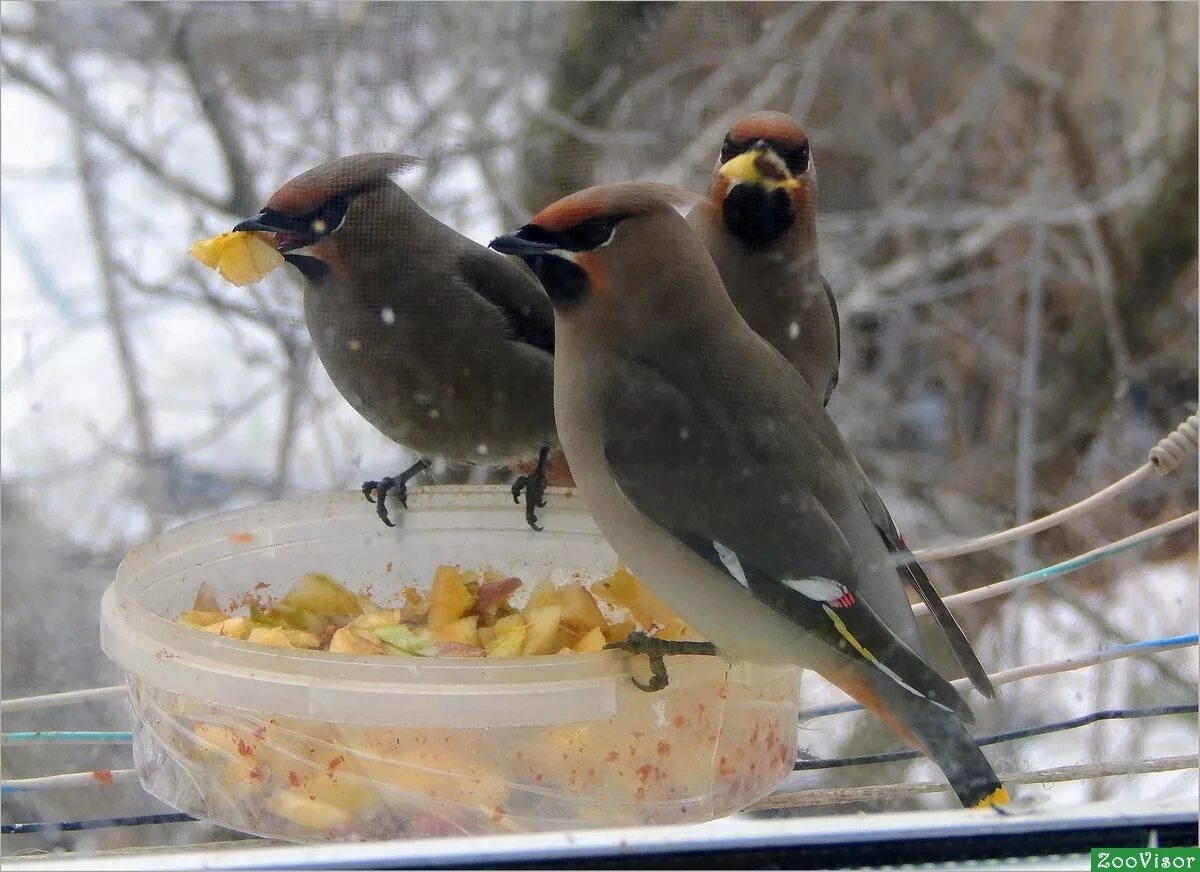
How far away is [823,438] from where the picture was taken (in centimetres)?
156

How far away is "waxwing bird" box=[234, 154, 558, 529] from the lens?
1.71 m

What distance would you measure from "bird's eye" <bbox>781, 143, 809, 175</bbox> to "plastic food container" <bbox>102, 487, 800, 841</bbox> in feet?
2.15

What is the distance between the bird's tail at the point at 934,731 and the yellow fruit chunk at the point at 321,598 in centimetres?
63

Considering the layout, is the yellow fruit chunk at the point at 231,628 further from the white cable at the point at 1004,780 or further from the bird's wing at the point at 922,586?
the bird's wing at the point at 922,586

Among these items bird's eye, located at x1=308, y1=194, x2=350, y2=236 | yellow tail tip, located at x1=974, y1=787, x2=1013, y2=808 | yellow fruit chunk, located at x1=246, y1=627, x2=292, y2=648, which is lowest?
yellow tail tip, located at x1=974, y1=787, x2=1013, y2=808

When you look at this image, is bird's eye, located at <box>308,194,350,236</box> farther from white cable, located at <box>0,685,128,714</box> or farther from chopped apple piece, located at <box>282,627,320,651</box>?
white cable, located at <box>0,685,128,714</box>

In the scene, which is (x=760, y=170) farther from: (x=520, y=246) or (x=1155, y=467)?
(x=1155, y=467)

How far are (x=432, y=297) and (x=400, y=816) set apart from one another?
0.72m

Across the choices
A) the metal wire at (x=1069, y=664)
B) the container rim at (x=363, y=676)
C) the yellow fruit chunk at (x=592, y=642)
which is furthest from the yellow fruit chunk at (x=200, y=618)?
the metal wire at (x=1069, y=664)

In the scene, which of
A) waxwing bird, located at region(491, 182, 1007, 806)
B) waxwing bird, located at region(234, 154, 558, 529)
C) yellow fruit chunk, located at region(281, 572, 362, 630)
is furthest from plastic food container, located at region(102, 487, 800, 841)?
waxwing bird, located at region(234, 154, 558, 529)

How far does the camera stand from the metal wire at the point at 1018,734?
1667 mm

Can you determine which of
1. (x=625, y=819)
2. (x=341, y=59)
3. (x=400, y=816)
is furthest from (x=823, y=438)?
(x=341, y=59)

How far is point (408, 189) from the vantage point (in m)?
1.79

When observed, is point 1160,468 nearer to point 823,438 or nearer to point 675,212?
point 823,438
